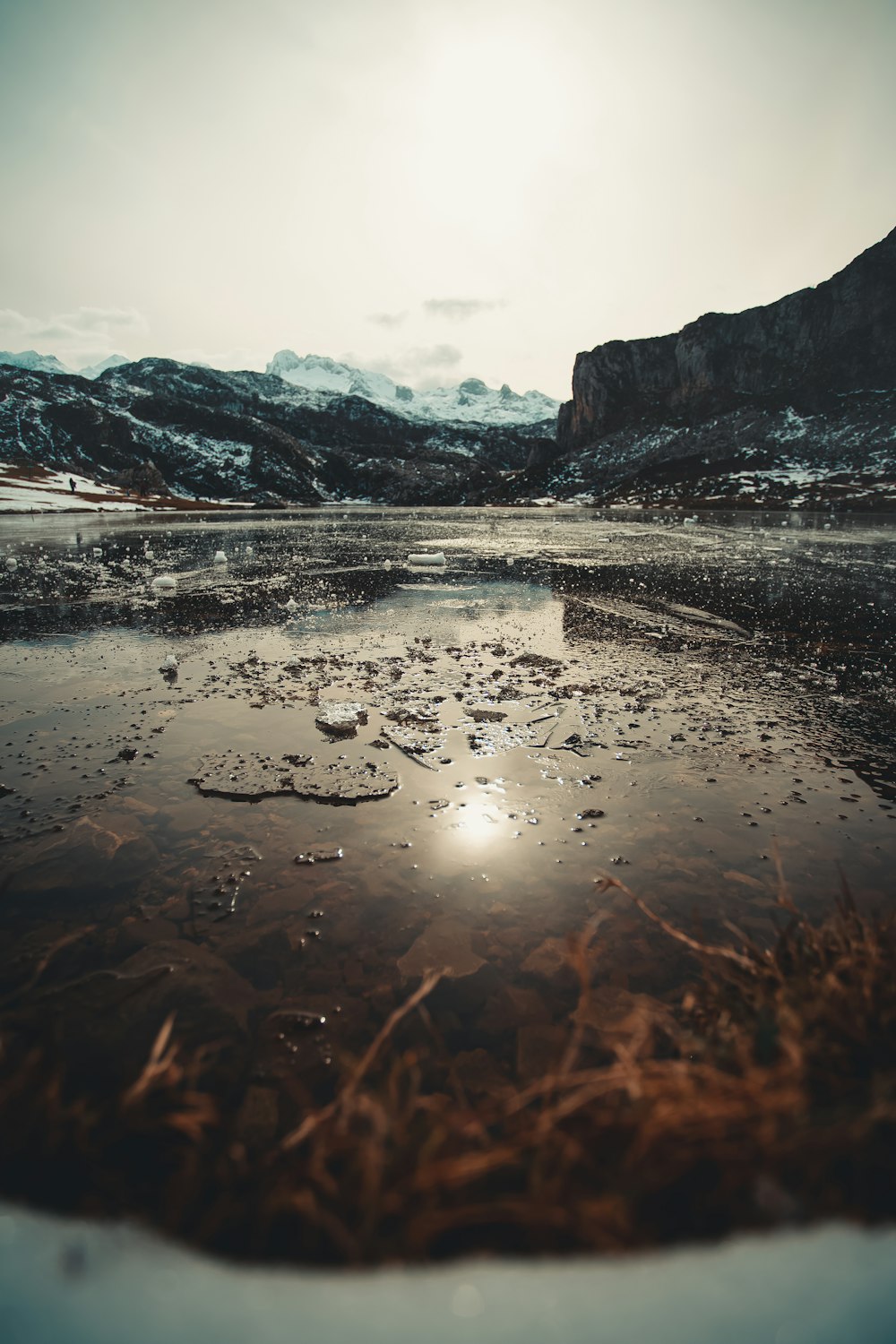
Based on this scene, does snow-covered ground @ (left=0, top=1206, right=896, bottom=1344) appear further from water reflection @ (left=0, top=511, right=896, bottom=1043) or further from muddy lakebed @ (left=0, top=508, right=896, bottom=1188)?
water reflection @ (left=0, top=511, right=896, bottom=1043)

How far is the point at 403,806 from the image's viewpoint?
6.50m

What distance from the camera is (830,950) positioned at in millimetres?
3385

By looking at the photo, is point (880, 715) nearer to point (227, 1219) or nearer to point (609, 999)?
point (609, 999)

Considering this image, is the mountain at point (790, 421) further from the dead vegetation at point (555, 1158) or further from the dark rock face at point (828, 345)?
the dead vegetation at point (555, 1158)

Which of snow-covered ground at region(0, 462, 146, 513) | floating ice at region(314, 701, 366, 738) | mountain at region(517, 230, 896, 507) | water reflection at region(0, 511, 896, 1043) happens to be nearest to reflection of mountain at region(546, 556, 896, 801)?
water reflection at region(0, 511, 896, 1043)

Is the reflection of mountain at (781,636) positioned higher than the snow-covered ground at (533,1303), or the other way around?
the reflection of mountain at (781,636)

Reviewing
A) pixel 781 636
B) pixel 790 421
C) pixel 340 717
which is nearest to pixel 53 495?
pixel 340 717

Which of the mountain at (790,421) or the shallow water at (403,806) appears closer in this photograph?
the shallow water at (403,806)

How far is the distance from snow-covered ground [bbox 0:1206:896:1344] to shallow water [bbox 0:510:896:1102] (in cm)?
132

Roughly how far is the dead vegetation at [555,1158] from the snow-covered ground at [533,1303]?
0.25ft

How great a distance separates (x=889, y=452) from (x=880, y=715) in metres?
160

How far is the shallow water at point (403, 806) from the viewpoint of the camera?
165 inches

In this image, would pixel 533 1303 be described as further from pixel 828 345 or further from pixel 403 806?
pixel 828 345

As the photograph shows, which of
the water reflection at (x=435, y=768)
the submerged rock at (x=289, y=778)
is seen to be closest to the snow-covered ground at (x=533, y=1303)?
the water reflection at (x=435, y=768)
